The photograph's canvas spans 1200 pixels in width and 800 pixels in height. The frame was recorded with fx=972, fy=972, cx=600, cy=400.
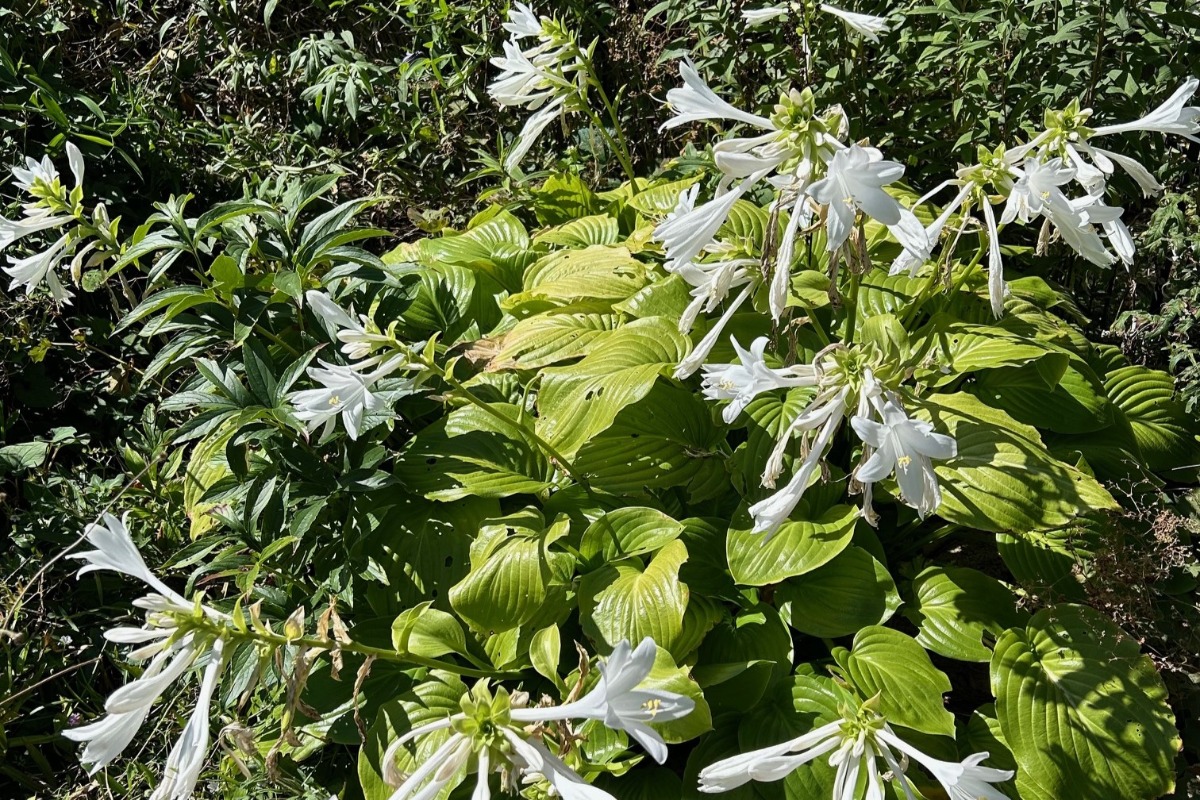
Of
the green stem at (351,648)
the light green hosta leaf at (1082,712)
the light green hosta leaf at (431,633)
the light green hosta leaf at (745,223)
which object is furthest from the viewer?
the light green hosta leaf at (745,223)

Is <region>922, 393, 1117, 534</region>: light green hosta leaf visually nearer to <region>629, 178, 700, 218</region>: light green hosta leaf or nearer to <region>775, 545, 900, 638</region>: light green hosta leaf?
<region>775, 545, 900, 638</region>: light green hosta leaf

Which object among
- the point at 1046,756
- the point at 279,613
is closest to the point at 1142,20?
the point at 1046,756

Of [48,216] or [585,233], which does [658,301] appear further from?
[48,216]

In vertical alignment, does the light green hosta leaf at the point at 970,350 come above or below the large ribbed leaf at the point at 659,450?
above

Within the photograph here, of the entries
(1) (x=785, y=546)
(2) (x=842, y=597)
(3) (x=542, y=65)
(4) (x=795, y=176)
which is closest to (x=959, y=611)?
(2) (x=842, y=597)

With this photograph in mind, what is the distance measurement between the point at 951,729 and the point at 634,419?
1081mm

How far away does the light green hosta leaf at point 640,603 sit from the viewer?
2.16m

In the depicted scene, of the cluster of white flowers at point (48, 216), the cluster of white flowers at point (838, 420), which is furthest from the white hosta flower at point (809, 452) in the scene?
the cluster of white flowers at point (48, 216)

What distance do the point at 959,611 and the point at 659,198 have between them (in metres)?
1.68

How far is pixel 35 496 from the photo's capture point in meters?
3.53

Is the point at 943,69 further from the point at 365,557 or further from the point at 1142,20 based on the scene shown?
the point at 365,557

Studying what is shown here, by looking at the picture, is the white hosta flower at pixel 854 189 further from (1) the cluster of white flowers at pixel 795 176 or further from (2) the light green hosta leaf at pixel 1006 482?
(2) the light green hosta leaf at pixel 1006 482

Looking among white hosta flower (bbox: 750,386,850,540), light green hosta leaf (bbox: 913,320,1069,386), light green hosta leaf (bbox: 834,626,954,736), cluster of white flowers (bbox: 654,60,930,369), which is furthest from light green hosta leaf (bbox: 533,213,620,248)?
light green hosta leaf (bbox: 834,626,954,736)

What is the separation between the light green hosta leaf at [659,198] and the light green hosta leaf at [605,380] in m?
0.70
